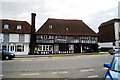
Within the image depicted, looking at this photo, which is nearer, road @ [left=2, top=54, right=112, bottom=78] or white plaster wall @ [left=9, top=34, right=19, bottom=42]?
road @ [left=2, top=54, right=112, bottom=78]

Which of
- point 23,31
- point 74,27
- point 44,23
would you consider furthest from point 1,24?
point 74,27

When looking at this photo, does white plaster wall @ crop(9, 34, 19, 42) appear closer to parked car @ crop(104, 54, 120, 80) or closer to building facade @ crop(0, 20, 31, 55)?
building facade @ crop(0, 20, 31, 55)

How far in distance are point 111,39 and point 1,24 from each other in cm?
3931

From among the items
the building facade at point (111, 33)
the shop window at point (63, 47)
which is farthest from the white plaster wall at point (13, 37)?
the building facade at point (111, 33)

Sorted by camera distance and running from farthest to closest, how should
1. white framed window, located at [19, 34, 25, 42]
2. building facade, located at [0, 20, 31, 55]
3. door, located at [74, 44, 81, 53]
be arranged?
1. door, located at [74, 44, 81, 53]
2. white framed window, located at [19, 34, 25, 42]
3. building facade, located at [0, 20, 31, 55]

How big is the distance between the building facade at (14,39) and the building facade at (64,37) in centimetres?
279

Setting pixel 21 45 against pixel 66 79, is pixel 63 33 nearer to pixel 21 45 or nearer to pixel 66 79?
pixel 21 45

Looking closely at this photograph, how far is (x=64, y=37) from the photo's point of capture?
106 feet

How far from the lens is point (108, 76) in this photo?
344 cm

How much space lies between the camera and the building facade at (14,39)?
28.8 m

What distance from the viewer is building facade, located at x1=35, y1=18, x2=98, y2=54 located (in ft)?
101

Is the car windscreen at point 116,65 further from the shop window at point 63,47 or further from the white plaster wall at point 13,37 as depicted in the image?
the white plaster wall at point 13,37

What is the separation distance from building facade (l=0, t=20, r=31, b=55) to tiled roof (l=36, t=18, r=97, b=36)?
13.3 ft

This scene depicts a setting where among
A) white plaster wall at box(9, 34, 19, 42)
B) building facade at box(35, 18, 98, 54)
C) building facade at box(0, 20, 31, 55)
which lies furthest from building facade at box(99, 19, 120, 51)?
white plaster wall at box(9, 34, 19, 42)
